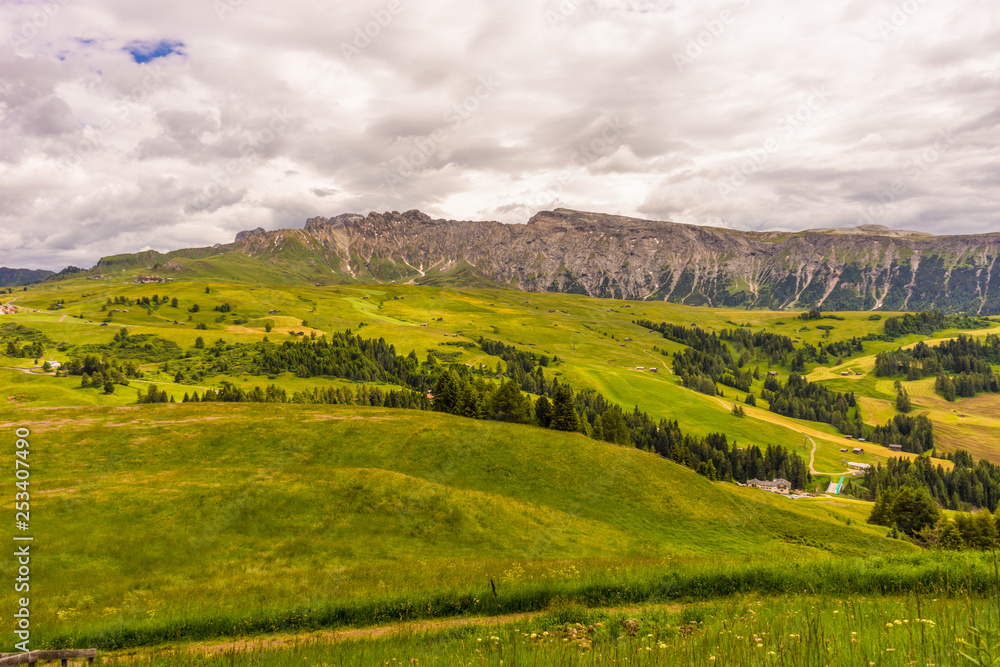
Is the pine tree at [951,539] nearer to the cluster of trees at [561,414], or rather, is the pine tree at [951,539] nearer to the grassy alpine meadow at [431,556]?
the grassy alpine meadow at [431,556]

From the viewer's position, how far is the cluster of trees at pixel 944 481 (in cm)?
15312

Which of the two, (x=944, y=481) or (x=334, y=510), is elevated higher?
(x=334, y=510)

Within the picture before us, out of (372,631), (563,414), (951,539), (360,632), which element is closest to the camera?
(372,631)

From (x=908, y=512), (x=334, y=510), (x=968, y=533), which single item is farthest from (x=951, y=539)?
(x=334, y=510)

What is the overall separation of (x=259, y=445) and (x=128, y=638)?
37144mm

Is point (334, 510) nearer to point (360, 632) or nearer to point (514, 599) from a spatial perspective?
point (360, 632)

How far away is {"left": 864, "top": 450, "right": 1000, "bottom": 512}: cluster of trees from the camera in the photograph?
15312 centimetres

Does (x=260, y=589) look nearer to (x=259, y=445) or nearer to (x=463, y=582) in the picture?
(x=463, y=582)

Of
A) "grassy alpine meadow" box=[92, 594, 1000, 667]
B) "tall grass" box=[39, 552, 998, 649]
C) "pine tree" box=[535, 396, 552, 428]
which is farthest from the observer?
"pine tree" box=[535, 396, 552, 428]

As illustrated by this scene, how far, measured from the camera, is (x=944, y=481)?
161125mm

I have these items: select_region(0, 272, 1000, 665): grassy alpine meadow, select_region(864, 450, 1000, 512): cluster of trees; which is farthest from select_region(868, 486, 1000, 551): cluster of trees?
select_region(864, 450, 1000, 512): cluster of trees

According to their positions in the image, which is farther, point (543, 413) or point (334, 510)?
point (543, 413)

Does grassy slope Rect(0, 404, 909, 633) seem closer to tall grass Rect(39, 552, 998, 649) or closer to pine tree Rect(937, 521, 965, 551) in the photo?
tall grass Rect(39, 552, 998, 649)

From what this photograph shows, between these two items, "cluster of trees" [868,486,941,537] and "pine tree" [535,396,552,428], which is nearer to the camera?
"pine tree" [535,396,552,428]
